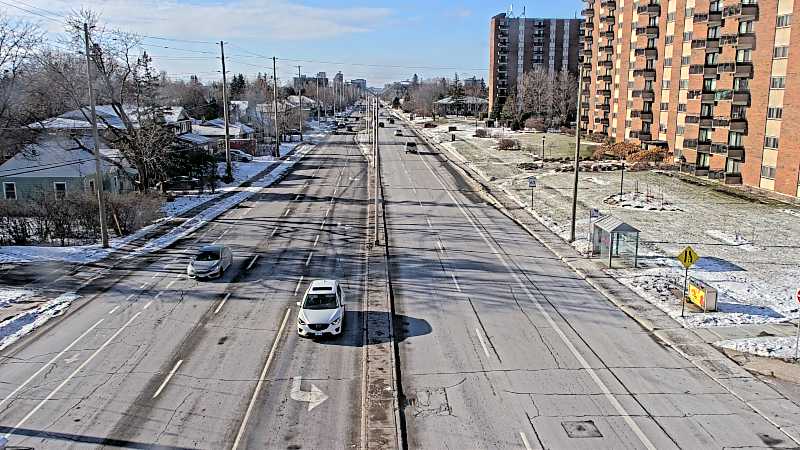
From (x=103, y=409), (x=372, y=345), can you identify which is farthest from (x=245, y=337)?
(x=103, y=409)

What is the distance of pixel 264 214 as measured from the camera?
1737 inches

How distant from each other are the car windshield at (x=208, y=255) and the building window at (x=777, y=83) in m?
43.3

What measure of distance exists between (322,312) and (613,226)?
1563 centimetres

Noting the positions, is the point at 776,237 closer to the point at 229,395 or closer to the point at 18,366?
the point at 229,395

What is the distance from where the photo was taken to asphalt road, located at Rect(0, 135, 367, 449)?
1523cm

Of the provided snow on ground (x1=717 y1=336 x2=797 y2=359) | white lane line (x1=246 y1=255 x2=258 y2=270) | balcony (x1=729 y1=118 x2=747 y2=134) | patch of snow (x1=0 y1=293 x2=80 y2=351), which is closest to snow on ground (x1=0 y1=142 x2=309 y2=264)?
white lane line (x1=246 y1=255 x2=258 y2=270)

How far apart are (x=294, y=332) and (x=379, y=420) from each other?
6.86 meters

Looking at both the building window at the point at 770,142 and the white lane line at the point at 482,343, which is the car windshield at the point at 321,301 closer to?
the white lane line at the point at 482,343

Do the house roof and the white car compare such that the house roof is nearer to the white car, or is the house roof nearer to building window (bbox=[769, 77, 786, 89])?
the white car

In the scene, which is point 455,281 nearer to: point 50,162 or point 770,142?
point 50,162

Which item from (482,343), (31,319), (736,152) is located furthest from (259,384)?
(736,152)

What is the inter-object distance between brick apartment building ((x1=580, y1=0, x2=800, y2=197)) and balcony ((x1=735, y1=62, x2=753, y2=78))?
0.27 feet

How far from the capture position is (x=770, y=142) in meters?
50.8

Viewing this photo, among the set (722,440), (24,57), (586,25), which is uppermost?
(586,25)
